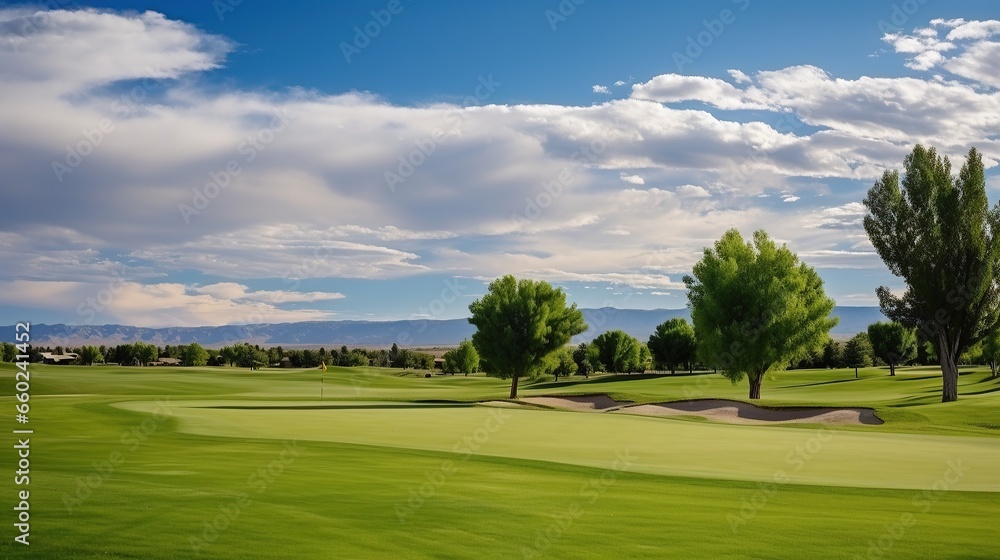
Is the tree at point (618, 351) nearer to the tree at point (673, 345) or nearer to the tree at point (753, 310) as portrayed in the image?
the tree at point (673, 345)

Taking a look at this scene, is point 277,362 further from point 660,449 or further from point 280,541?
point 280,541

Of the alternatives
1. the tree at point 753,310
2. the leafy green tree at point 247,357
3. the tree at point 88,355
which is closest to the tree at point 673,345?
the tree at point 753,310

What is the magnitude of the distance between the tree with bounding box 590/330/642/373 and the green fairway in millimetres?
86751

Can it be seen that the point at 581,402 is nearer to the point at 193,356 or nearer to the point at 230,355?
the point at 193,356

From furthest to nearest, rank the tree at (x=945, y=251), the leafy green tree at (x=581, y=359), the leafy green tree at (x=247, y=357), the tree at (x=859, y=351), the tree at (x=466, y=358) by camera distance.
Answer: the leafy green tree at (x=247, y=357)
the leafy green tree at (x=581, y=359)
the tree at (x=466, y=358)
the tree at (x=859, y=351)
the tree at (x=945, y=251)

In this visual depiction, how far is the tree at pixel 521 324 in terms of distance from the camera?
194ft

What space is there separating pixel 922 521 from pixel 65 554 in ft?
41.6

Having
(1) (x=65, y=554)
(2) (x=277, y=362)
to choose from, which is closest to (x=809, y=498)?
(1) (x=65, y=554)

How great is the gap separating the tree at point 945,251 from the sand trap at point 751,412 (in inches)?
550

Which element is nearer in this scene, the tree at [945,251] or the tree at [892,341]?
the tree at [945,251]

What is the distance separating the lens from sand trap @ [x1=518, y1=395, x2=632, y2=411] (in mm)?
51459

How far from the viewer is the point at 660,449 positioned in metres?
24.3

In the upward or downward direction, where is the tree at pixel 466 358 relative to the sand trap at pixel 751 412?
upward

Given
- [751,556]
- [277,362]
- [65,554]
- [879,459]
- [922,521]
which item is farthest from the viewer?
[277,362]
